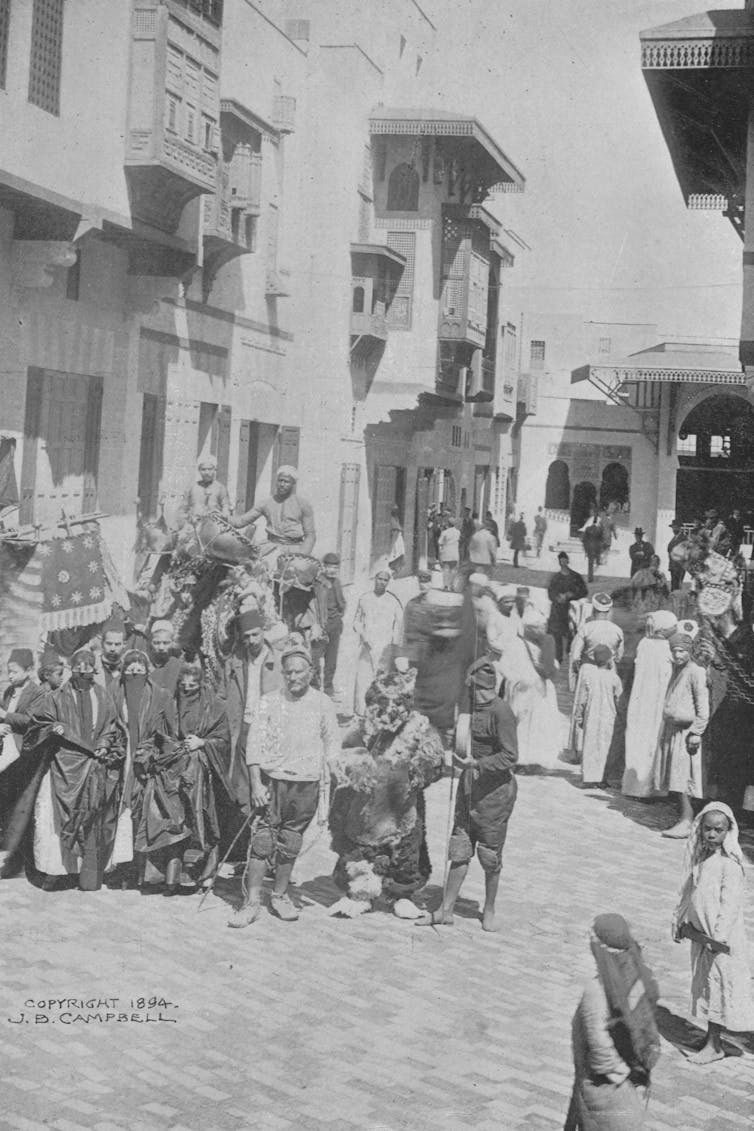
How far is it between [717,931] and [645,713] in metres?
4.88

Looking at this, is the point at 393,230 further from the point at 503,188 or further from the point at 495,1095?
the point at 495,1095

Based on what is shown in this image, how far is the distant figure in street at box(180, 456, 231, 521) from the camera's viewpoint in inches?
426

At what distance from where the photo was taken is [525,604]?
1195 centimetres

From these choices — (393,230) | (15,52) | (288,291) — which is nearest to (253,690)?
(15,52)

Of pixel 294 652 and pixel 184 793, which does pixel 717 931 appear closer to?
pixel 294 652

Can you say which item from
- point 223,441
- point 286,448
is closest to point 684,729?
point 223,441

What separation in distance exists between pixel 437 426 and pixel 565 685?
15976mm

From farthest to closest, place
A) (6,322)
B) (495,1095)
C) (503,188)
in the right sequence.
Result: (503,188) < (6,322) < (495,1095)

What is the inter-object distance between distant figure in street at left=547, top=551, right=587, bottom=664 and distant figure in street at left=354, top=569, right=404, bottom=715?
13.0ft

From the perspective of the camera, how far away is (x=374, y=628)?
1263 cm

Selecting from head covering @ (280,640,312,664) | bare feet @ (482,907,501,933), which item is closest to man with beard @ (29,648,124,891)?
head covering @ (280,640,312,664)

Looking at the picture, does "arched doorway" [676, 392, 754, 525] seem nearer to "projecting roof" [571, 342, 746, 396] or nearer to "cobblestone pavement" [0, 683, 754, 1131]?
"projecting roof" [571, 342, 746, 396]

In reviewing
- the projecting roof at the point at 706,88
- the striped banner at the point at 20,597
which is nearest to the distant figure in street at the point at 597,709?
the striped banner at the point at 20,597

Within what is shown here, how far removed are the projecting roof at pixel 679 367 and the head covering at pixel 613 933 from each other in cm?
2698
